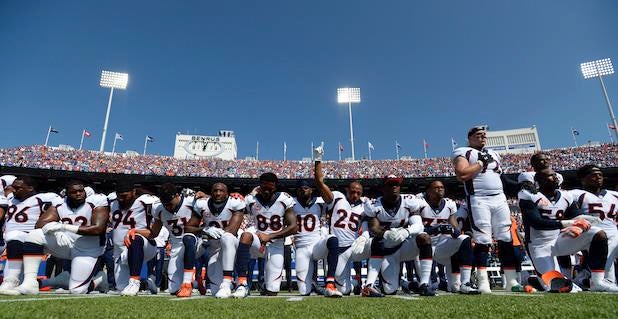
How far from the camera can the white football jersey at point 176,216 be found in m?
6.17

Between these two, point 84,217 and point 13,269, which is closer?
point 13,269

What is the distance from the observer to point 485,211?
198 inches

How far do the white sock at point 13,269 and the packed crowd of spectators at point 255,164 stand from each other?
29.1 m

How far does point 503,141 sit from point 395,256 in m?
59.8

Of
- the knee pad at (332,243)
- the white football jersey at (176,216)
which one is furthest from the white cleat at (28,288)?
the knee pad at (332,243)

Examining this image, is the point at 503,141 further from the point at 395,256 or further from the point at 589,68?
the point at 395,256


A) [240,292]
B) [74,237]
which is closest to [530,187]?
[240,292]

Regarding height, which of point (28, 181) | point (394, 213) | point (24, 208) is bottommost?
point (394, 213)

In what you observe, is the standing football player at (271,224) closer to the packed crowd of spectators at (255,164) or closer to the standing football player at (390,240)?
the standing football player at (390,240)

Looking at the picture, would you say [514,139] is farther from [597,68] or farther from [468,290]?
[468,290]

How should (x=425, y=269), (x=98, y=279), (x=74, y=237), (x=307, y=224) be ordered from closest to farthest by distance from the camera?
(x=425, y=269) < (x=74, y=237) < (x=307, y=224) < (x=98, y=279)

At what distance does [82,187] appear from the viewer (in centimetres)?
602

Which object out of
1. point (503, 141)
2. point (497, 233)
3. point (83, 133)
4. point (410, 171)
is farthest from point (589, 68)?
point (83, 133)

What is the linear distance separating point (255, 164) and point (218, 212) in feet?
121
